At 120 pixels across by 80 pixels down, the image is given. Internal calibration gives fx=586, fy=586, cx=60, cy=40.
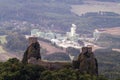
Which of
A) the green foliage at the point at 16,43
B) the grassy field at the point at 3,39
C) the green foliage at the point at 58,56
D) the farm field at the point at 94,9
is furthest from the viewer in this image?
the farm field at the point at 94,9

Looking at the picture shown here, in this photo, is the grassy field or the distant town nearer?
the grassy field

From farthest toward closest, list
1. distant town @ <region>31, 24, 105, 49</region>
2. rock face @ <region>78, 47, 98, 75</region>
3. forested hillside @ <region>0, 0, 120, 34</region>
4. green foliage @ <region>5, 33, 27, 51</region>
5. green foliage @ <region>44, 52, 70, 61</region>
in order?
forested hillside @ <region>0, 0, 120, 34</region>
distant town @ <region>31, 24, 105, 49</region>
green foliage @ <region>5, 33, 27, 51</region>
green foliage @ <region>44, 52, 70, 61</region>
rock face @ <region>78, 47, 98, 75</region>

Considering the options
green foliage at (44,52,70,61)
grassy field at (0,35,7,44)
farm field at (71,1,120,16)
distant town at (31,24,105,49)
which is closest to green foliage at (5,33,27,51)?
grassy field at (0,35,7,44)

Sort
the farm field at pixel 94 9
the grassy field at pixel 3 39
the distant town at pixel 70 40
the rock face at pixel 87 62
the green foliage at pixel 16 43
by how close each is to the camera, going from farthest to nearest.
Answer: the farm field at pixel 94 9
the distant town at pixel 70 40
the grassy field at pixel 3 39
the green foliage at pixel 16 43
the rock face at pixel 87 62

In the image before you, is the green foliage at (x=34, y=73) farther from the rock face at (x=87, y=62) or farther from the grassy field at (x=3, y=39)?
the grassy field at (x=3, y=39)

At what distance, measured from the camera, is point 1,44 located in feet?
361

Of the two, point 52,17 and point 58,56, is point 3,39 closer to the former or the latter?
point 58,56

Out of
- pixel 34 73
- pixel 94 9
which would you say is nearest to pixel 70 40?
pixel 94 9

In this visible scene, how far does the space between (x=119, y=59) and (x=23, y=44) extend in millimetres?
23547

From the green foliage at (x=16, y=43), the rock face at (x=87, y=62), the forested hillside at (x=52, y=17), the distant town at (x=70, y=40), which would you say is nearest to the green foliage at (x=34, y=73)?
the rock face at (x=87, y=62)

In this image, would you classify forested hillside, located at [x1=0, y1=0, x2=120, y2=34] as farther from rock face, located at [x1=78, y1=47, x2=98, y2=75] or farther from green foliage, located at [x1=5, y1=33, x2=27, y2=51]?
rock face, located at [x1=78, y1=47, x2=98, y2=75]

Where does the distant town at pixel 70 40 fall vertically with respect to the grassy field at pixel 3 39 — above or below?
below

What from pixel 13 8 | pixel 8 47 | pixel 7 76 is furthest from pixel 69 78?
pixel 13 8

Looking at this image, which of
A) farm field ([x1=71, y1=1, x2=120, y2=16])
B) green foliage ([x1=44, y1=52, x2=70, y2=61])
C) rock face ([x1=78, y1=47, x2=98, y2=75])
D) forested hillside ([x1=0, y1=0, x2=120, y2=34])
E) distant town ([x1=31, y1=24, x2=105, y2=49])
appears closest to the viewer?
rock face ([x1=78, y1=47, x2=98, y2=75])
